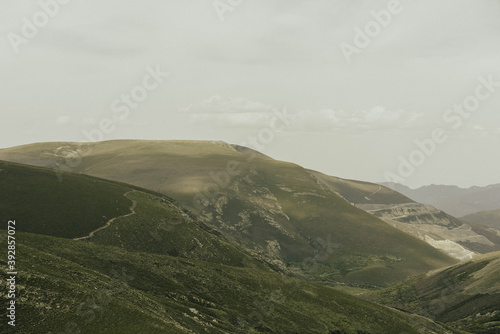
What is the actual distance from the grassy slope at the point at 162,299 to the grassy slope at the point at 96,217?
21931mm

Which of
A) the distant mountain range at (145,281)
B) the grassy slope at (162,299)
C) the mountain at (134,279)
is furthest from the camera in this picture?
the distant mountain range at (145,281)

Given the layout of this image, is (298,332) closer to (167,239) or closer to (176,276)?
(176,276)

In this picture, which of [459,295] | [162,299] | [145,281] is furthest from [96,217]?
[459,295]

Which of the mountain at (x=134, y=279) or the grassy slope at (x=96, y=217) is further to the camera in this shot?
the grassy slope at (x=96, y=217)

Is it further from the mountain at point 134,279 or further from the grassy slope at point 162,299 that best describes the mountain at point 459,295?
the grassy slope at point 162,299

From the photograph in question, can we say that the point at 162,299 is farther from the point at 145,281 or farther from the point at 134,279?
the point at 134,279

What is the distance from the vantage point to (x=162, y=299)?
6975cm

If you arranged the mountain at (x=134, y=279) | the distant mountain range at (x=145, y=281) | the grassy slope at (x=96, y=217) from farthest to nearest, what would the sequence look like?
the grassy slope at (x=96, y=217) < the distant mountain range at (x=145, y=281) < the mountain at (x=134, y=279)

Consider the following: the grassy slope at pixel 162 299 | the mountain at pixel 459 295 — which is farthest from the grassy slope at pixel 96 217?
the mountain at pixel 459 295

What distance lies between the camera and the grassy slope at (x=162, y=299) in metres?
49.2

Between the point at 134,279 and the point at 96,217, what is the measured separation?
50220 mm

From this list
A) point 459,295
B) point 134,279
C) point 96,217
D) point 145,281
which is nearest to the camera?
point 134,279

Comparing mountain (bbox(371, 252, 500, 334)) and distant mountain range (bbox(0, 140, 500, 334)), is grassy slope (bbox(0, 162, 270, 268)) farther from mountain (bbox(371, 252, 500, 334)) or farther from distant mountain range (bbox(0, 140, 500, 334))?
mountain (bbox(371, 252, 500, 334))

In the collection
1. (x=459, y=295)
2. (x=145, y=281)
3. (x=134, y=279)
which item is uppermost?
(x=459, y=295)
